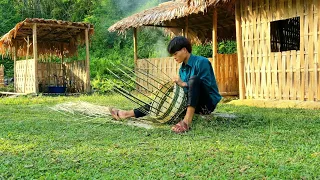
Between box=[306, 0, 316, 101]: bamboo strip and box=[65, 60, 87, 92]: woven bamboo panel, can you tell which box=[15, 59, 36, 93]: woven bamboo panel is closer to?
box=[65, 60, 87, 92]: woven bamboo panel

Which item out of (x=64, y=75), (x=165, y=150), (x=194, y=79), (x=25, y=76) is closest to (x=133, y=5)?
(x=64, y=75)

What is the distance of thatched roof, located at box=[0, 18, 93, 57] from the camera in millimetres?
12073

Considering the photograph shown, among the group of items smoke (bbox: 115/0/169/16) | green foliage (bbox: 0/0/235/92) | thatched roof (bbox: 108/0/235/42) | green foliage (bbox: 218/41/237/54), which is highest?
smoke (bbox: 115/0/169/16)

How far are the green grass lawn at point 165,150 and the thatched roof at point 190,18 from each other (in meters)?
4.40

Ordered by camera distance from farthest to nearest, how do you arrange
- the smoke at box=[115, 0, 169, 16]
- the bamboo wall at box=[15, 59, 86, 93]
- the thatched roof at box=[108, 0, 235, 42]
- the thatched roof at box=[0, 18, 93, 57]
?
1. the smoke at box=[115, 0, 169, 16]
2. the bamboo wall at box=[15, 59, 86, 93]
3. the thatched roof at box=[0, 18, 93, 57]
4. the thatched roof at box=[108, 0, 235, 42]

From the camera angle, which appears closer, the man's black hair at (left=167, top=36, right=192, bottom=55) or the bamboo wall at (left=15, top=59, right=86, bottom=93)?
the man's black hair at (left=167, top=36, right=192, bottom=55)

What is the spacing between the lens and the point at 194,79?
13.2 ft

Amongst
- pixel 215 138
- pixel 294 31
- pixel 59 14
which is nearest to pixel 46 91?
pixel 294 31

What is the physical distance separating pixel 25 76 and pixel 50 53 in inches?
90.9

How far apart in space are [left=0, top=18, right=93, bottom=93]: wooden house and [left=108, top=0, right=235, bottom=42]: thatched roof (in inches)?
69.6

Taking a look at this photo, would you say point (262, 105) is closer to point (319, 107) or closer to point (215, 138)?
point (319, 107)

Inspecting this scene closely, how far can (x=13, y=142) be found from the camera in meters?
3.51

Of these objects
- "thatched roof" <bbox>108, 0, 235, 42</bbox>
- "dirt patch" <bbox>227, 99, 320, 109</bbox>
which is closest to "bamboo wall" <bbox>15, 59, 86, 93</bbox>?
"thatched roof" <bbox>108, 0, 235, 42</bbox>

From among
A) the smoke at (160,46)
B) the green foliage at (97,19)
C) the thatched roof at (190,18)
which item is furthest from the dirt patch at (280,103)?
the smoke at (160,46)
